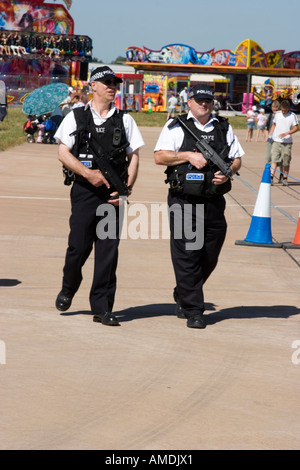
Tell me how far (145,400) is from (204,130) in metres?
2.55

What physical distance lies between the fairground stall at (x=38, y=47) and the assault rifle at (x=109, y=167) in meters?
54.7

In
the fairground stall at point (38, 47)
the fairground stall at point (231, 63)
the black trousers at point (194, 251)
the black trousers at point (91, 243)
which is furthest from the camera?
the fairground stall at point (38, 47)

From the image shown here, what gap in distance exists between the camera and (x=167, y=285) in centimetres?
855

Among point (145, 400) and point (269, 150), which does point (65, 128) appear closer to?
point (145, 400)

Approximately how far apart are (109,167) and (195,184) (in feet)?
2.23

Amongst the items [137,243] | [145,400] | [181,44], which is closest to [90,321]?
[145,400]

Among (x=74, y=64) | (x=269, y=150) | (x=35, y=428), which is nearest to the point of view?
(x=35, y=428)

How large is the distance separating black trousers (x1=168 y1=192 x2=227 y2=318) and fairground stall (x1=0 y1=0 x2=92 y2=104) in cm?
5461

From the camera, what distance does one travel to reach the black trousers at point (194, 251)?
6836mm

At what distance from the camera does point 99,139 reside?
6.61m

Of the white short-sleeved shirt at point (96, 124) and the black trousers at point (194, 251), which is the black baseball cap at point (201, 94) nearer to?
the white short-sleeved shirt at point (96, 124)

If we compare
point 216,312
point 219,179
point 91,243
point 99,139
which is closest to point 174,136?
point 219,179

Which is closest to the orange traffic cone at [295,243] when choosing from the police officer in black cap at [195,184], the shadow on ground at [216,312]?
the shadow on ground at [216,312]

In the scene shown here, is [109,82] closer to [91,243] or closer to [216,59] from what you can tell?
[91,243]
